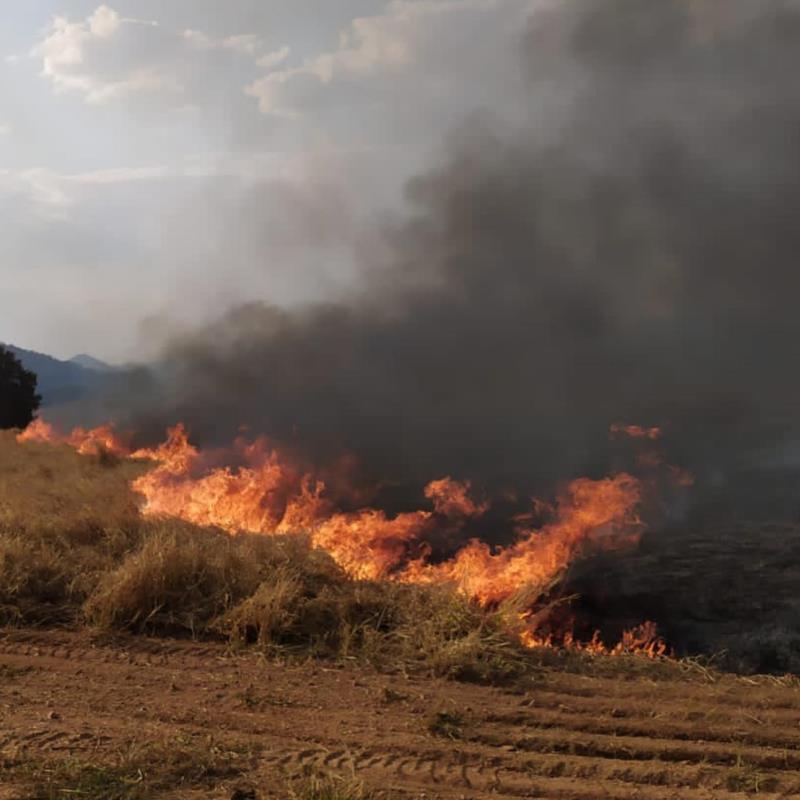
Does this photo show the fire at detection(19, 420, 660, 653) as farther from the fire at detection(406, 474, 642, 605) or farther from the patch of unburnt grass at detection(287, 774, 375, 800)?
the patch of unburnt grass at detection(287, 774, 375, 800)

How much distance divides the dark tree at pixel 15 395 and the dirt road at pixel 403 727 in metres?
27.2

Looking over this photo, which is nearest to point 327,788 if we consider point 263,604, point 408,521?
point 263,604

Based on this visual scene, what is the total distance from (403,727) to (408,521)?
4.87 m

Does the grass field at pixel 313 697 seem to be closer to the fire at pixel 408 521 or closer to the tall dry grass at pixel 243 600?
the tall dry grass at pixel 243 600

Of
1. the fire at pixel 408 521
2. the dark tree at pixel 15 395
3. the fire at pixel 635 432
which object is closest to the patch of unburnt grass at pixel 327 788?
the fire at pixel 408 521

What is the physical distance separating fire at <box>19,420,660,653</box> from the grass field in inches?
29.8

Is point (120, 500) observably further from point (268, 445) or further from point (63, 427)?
point (63, 427)

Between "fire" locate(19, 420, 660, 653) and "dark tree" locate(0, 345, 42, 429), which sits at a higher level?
"dark tree" locate(0, 345, 42, 429)

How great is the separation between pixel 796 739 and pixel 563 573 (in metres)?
3.14

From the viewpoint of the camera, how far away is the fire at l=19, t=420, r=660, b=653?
7.53 m

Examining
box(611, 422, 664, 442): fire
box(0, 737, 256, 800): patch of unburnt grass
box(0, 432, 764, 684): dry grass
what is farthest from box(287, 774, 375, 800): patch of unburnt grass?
box(611, 422, 664, 442): fire

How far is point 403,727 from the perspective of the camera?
462cm

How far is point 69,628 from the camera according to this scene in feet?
20.6

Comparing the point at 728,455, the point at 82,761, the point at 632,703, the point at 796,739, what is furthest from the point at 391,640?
the point at 728,455
